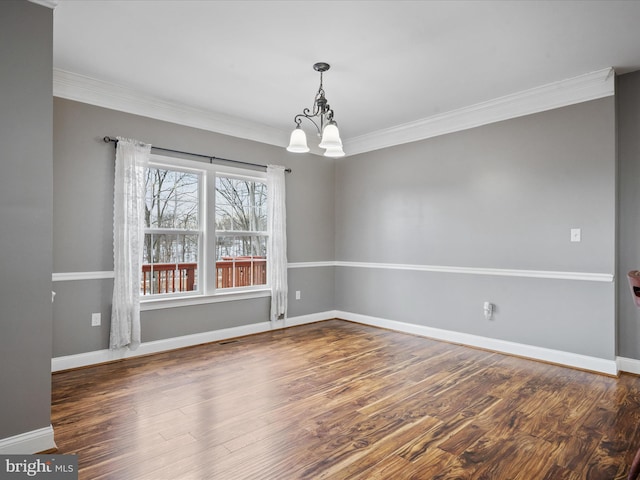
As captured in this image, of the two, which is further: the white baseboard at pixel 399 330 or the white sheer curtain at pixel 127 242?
the white sheer curtain at pixel 127 242

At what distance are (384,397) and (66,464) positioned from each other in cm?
203

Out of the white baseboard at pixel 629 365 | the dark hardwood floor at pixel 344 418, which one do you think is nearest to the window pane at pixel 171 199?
the dark hardwood floor at pixel 344 418

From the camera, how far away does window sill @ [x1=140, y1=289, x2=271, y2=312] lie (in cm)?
397

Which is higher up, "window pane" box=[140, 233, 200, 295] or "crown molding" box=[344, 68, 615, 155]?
"crown molding" box=[344, 68, 615, 155]

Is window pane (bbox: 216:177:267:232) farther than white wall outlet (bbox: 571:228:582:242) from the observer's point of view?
Yes

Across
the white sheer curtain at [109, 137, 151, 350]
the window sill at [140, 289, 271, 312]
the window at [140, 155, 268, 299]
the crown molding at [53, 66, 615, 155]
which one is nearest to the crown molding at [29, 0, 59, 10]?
the crown molding at [53, 66, 615, 155]

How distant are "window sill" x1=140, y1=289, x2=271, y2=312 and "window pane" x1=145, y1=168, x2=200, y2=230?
805 millimetres

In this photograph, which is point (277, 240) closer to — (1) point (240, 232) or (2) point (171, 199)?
(1) point (240, 232)

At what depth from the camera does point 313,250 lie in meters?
5.55

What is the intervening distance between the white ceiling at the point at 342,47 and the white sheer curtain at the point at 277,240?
1.12m

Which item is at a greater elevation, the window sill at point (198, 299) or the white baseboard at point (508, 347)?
the window sill at point (198, 299)

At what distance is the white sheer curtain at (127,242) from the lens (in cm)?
367

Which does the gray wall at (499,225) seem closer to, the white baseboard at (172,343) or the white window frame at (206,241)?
the white baseboard at (172,343)

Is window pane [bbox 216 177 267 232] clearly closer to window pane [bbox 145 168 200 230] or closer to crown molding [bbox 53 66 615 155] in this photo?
window pane [bbox 145 168 200 230]
